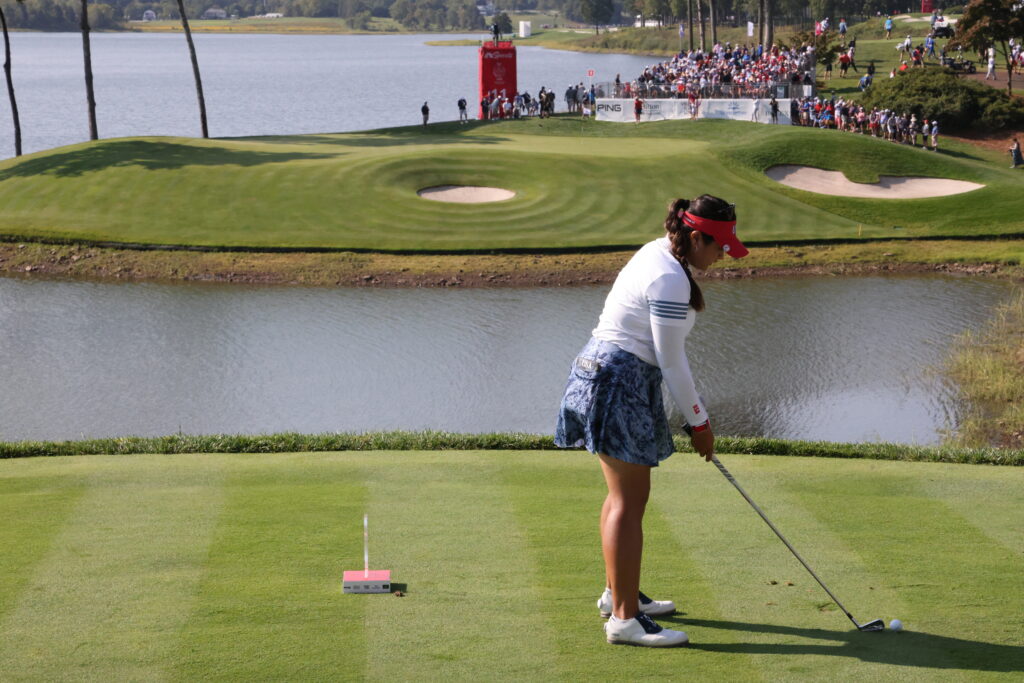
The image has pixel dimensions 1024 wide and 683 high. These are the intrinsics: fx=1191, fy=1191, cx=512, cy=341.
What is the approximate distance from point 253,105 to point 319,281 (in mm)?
71190

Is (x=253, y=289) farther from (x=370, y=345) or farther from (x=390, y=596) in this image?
(x=390, y=596)

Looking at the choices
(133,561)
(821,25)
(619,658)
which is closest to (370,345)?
(133,561)

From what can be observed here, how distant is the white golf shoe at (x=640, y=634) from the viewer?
21.0ft

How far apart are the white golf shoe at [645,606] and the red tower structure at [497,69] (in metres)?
55.7

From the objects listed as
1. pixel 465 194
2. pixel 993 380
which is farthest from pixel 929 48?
pixel 993 380

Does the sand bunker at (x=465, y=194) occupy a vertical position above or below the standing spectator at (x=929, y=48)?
below

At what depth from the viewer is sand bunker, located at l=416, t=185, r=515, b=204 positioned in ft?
128

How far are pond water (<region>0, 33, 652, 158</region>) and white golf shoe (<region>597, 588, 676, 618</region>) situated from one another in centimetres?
6092

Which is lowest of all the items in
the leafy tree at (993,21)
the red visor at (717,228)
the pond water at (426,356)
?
the pond water at (426,356)

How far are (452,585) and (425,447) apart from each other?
453 centimetres

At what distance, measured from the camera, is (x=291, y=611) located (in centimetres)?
667

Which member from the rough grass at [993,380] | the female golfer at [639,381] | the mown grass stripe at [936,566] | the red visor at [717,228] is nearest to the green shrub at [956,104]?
the rough grass at [993,380]

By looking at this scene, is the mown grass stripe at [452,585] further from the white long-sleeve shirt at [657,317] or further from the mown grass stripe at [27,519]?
the mown grass stripe at [27,519]

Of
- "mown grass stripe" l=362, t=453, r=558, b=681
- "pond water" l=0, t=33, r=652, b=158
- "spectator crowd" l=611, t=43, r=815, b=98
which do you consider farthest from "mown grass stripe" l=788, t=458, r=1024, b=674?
"pond water" l=0, t=33, r=652, b=158
